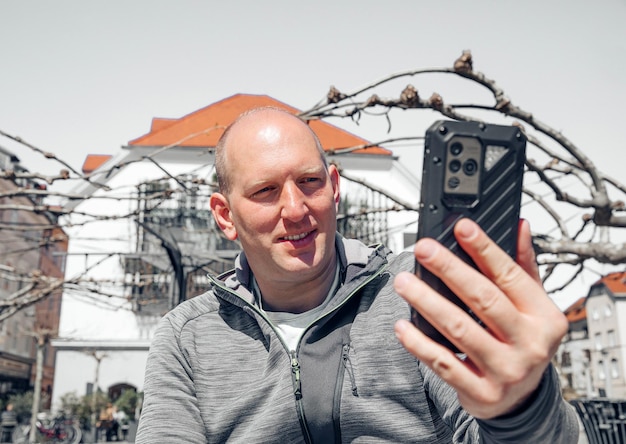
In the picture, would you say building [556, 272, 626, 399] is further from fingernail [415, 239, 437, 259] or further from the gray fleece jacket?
fingernail [415, 239, 437, 259]

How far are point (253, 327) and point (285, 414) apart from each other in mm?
339

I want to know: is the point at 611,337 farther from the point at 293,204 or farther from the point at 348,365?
the point at 293,204

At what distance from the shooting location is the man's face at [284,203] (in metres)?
1.82

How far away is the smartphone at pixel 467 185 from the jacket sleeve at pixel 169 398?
0.99 m

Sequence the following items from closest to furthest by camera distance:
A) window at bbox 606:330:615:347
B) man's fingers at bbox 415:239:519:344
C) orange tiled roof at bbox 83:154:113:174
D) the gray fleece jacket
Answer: man's fingers at bbox 415:239:519:344
the gray fleece jacket
orange tiled roof at bbox 83:154:113:174
window at bbox 606:330:615:347

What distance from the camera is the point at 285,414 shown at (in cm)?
174

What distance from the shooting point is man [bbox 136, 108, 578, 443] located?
1.68 metres

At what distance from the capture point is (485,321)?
0.94m

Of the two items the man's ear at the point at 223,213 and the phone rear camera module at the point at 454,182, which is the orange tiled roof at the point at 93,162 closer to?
the man's ear at the point at 223,213

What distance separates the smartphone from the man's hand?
85mm

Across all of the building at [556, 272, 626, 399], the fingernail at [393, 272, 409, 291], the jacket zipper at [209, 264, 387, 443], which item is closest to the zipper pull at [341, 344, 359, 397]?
the jacket zipper at [209, 264, 387, 443]

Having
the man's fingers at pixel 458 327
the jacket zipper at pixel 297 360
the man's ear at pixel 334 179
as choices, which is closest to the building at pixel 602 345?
the man's ear at pixel 334 179

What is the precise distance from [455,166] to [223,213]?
4.04 feet

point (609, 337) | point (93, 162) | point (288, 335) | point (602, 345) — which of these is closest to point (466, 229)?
point (288, 335)
